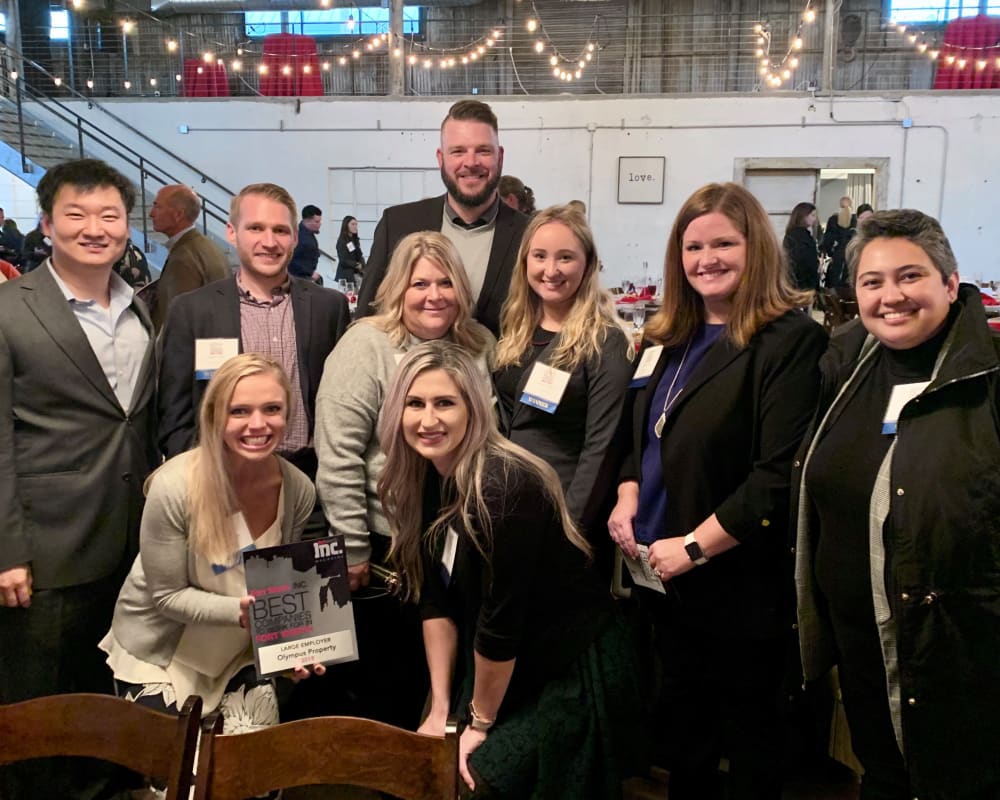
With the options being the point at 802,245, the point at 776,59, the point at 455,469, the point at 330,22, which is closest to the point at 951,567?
the point at 455,469

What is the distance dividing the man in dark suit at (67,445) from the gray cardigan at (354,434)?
53 centimetres

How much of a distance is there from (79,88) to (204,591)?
37.9 ft

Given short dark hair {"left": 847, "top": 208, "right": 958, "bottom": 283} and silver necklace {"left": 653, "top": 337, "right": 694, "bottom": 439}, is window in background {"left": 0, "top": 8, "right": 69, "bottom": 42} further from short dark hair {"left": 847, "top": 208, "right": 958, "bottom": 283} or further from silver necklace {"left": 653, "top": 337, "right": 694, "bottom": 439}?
short dark hair {"left": 847, "top": 208, "right": 958, "bottom": 283}

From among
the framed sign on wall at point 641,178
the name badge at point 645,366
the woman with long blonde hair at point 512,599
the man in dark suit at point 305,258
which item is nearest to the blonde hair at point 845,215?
the framed sign on wall at point 641,178

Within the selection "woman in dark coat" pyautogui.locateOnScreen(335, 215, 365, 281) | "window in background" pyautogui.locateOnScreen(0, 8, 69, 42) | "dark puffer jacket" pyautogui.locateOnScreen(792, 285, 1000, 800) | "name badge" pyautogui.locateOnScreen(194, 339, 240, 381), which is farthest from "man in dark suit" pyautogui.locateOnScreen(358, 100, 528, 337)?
"window in background" pyautogui.locateOnScreen(0, 8, 69, 42)

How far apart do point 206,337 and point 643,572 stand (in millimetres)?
1344

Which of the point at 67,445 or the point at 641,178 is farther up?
the point at 641,178

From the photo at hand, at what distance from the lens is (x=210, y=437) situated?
1.84 m

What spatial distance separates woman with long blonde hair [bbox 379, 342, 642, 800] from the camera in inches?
64.2

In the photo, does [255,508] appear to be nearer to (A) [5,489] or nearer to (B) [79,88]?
(A) [5,489]

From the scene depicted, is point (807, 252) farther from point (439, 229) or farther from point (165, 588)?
point (165, 588)

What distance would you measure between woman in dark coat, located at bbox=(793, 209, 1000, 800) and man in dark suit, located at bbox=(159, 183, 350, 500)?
1.36 m

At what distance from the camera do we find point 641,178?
9711 millimetres

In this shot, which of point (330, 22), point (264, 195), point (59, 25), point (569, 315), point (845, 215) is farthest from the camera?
point (59, 25)
